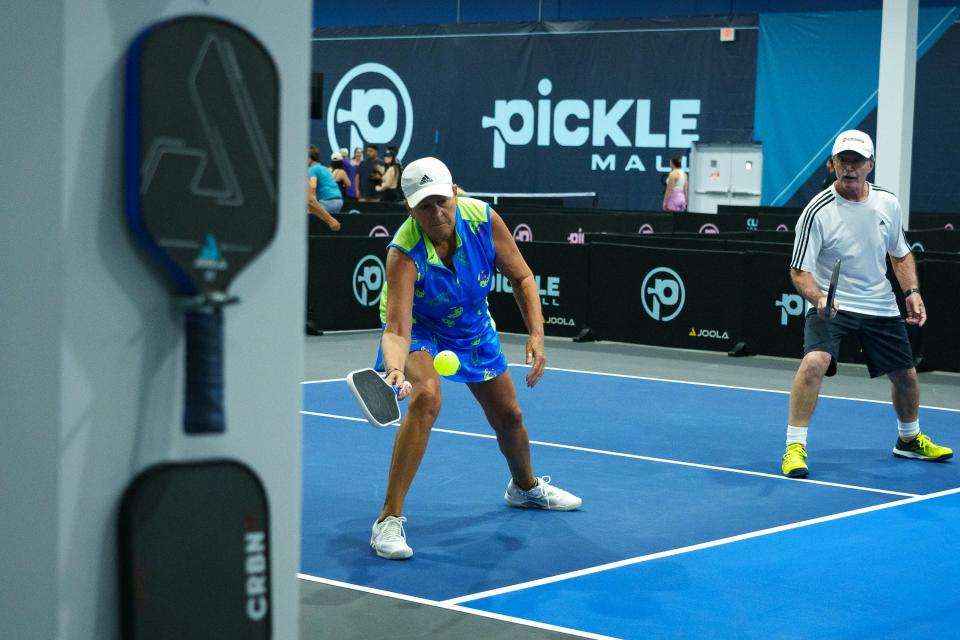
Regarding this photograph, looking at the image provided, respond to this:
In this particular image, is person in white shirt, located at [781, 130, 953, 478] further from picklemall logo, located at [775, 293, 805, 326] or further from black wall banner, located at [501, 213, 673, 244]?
black wall banner, located at [501, 213, 673, 244]

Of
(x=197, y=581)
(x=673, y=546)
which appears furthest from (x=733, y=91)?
(x=197, y=581)

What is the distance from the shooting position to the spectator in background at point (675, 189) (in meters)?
31.4

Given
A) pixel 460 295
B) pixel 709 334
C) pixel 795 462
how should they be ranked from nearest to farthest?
pixel 460 295 → pixel 795 462 → pixel 709 334

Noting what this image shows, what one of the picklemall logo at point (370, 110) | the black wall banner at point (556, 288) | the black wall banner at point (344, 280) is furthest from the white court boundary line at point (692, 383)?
the picklemall logo at point (370, 110)

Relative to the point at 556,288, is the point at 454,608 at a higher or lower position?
lower

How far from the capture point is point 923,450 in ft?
31.0

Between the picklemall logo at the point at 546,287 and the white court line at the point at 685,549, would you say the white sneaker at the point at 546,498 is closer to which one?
the white court line at the point at 685,549

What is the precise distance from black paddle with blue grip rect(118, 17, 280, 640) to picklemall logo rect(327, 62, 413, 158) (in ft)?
122

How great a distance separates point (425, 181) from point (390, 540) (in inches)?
63.7

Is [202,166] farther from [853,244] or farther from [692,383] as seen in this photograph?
[692,383]

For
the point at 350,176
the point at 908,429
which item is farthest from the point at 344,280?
the point at 350,176

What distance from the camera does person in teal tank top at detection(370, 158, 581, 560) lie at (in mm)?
6457

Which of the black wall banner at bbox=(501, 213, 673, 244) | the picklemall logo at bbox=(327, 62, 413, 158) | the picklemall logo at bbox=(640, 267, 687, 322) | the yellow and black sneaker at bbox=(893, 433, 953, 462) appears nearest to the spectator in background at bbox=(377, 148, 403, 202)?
the picklemall logo at bbox=(327, 62, 413, 158)

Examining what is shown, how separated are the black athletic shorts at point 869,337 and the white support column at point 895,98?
9.87 meters
